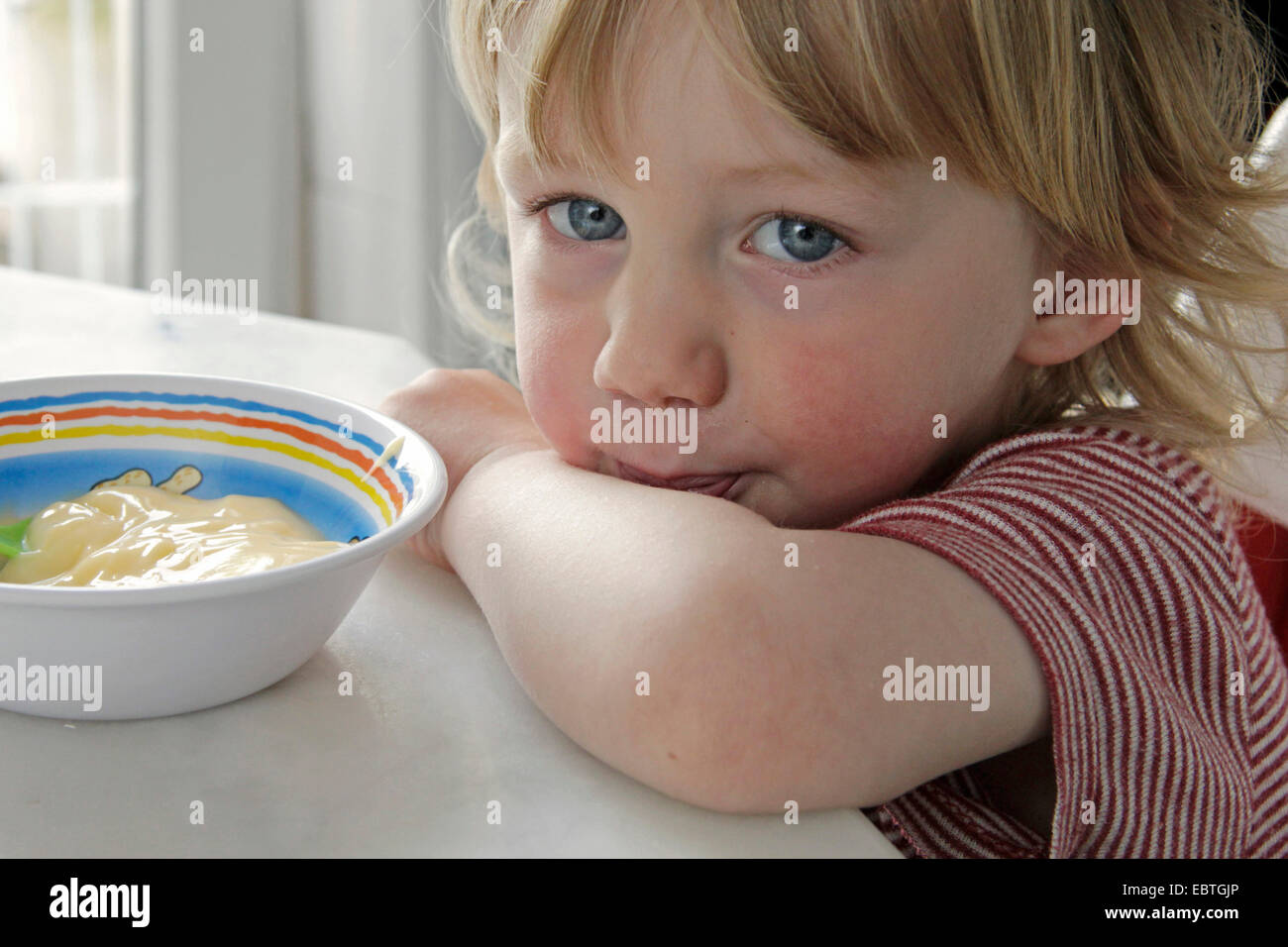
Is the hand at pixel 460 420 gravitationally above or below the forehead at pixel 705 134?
below

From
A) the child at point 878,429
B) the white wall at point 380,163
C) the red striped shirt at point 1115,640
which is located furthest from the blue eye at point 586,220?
the white wall at point 380,163

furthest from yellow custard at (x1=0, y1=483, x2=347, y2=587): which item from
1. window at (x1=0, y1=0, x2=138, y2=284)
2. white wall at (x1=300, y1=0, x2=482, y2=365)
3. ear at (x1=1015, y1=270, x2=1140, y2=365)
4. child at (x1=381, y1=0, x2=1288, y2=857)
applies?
window at (x1=0, y1=0, x2=138, y2=284)

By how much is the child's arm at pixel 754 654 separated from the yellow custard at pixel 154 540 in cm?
14

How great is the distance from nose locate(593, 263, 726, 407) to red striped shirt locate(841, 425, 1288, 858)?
122mm

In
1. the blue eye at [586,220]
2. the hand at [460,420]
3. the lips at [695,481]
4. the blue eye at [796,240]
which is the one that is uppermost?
the blue eye at [586,220]

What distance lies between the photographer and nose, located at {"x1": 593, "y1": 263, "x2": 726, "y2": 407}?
2.33 feet

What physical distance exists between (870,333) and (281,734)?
0.39 meters

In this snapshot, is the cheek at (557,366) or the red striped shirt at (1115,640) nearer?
the red striped shirt at (1115,640)

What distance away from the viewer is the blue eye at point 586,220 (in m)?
0.79

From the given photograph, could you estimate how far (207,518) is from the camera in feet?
2.31

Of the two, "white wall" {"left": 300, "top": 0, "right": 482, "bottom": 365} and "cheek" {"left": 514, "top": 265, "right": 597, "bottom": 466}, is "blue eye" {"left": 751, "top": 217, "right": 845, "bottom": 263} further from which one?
"white wall" {"left": 300, "top": 0, "right": 482, "bottom": 365}

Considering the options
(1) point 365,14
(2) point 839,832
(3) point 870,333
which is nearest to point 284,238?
(1) point 365,14

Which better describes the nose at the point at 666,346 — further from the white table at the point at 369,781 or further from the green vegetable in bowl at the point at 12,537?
the green vegetable in bowl at the point at 12,537
